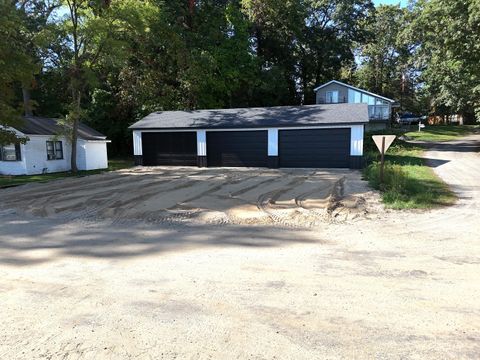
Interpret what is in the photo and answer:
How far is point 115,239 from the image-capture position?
741 cm

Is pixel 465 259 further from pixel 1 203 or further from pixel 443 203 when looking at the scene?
pixel 1 203

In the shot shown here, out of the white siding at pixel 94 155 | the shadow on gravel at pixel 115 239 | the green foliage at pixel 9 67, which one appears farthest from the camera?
the white siding at pixel 94 155

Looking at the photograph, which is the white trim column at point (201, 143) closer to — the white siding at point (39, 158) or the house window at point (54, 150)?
the white siding at point (39, 158)

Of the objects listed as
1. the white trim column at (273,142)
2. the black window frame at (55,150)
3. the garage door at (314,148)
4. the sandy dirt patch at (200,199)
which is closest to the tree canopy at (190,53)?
the black window frame at (55,150)

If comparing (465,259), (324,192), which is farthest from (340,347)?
(324,192)

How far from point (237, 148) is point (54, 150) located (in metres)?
9.57

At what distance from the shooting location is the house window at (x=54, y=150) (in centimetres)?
2094

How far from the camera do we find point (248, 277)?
523 centimetres

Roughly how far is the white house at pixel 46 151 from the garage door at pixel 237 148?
20.6 feet

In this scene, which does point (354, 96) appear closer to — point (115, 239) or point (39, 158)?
point (39, 158)

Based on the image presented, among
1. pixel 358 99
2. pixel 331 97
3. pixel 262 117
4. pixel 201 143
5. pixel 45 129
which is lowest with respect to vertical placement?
pixel 201 143

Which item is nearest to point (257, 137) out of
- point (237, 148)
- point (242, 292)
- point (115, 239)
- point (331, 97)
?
point (237, 148)

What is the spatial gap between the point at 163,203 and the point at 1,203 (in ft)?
16.1

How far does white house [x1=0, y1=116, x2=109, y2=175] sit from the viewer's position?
64.5ft
